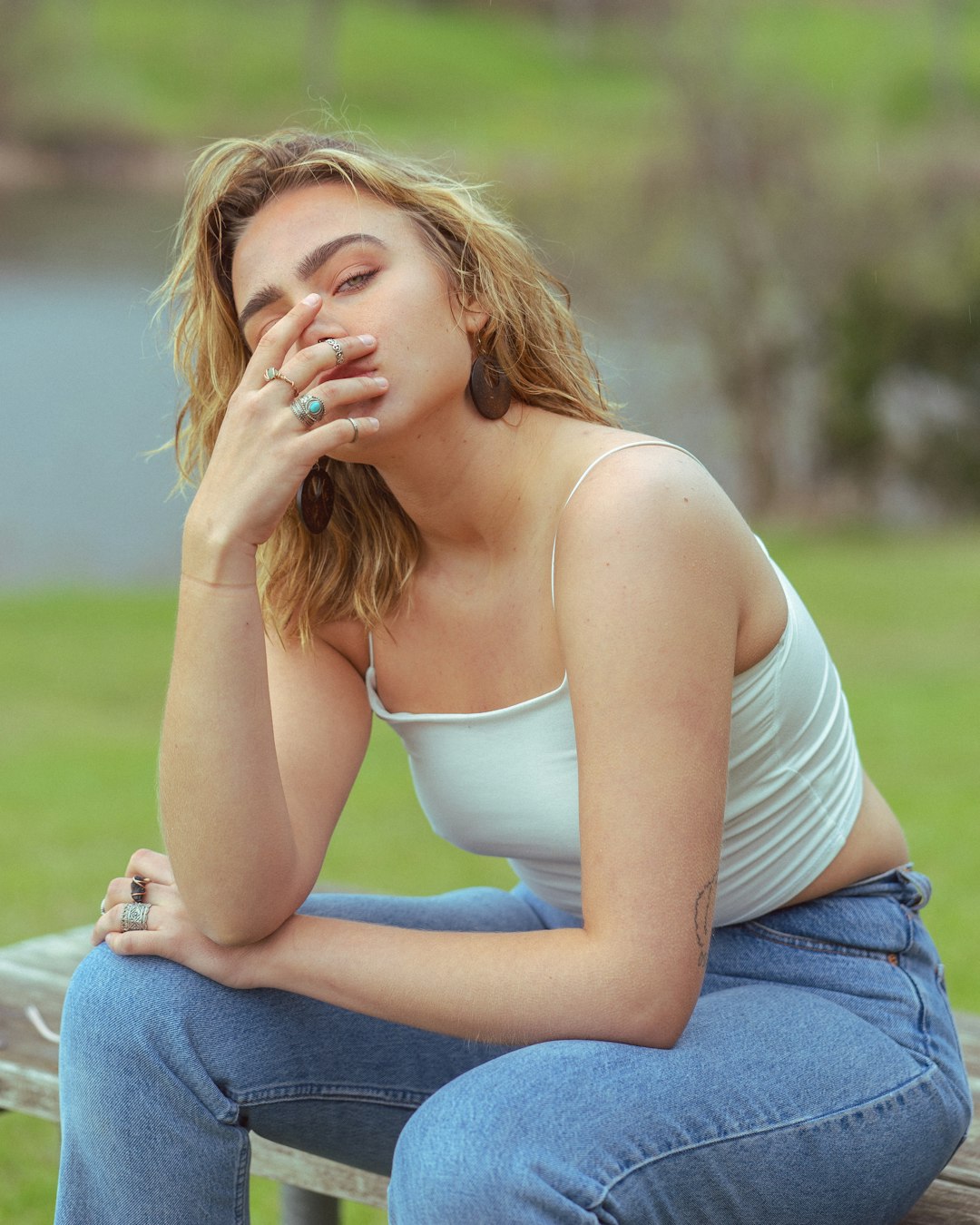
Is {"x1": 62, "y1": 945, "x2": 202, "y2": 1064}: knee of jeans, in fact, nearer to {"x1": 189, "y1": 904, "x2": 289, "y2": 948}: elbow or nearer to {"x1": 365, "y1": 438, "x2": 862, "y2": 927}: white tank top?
{"x1": 189, "y1": 904, "x2": 289, "y2": 948}: elbow

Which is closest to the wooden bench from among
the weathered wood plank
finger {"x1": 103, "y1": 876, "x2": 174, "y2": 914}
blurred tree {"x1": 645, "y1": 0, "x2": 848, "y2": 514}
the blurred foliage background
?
the weathered wood plank

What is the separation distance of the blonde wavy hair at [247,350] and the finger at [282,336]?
Answer: 0.18 m

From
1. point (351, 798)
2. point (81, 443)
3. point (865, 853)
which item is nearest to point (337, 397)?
point (865, 853)

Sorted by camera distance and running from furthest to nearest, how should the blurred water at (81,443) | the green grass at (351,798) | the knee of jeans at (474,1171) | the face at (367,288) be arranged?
the blurred water at (81,443), the green grass at (351,798), the face at (367,288), the knee of jeans at (474,1171)

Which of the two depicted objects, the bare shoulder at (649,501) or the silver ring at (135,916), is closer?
the bare shoulder at (649,501)

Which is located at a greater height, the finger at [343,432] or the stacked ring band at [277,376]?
the stacked ring band at [277,376]

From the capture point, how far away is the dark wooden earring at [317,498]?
2023mm

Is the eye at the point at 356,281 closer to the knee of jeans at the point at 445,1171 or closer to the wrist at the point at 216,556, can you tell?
the wrist at the point at 216,556

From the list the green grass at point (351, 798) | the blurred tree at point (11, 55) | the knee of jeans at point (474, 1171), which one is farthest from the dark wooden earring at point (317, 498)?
the blurred tree at point (11, 55)

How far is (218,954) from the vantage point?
5.66 feet

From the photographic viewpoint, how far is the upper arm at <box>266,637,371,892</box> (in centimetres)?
188

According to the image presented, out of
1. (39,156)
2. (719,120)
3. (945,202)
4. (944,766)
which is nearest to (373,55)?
(39,156)

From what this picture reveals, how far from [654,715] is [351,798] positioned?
14.6ft

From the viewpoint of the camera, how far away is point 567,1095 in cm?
144
